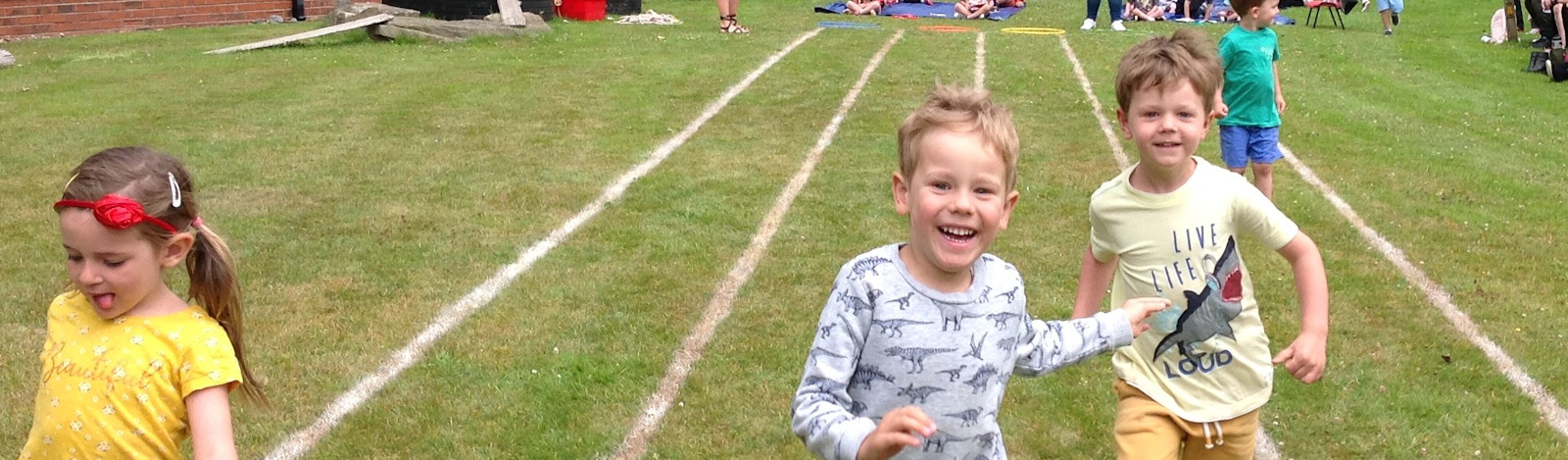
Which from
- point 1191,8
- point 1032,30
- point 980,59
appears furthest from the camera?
point 1191,8

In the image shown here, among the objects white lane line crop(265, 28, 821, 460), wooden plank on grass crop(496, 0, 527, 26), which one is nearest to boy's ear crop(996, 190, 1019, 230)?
white lane line crop(265, 28, 821, 460)

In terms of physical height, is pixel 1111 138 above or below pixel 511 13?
below

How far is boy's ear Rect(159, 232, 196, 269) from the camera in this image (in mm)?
3316

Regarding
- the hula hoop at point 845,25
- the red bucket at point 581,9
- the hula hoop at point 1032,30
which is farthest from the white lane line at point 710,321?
the red bucket at point 581,9

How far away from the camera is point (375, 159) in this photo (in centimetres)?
1094

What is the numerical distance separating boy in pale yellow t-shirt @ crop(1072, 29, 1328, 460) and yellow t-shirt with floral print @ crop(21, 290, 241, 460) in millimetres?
2436

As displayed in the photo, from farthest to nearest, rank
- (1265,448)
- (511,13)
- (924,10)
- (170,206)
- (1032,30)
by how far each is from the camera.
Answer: (924,10) < (1032,30) < (511,13) < (1265,448) < (170,206)

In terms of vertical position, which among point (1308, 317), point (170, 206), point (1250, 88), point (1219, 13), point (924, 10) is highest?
point (170, 206)

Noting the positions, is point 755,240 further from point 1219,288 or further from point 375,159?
point 1219,288

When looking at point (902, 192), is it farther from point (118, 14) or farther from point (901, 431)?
point (118, 14)

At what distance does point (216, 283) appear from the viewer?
11.3 ft

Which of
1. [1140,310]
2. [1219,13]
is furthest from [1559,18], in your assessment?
[1140,310]

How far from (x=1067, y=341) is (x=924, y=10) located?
25654mm

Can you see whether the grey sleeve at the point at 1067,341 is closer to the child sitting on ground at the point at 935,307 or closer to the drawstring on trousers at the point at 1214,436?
the child sitting on ground at the point at 935,307
